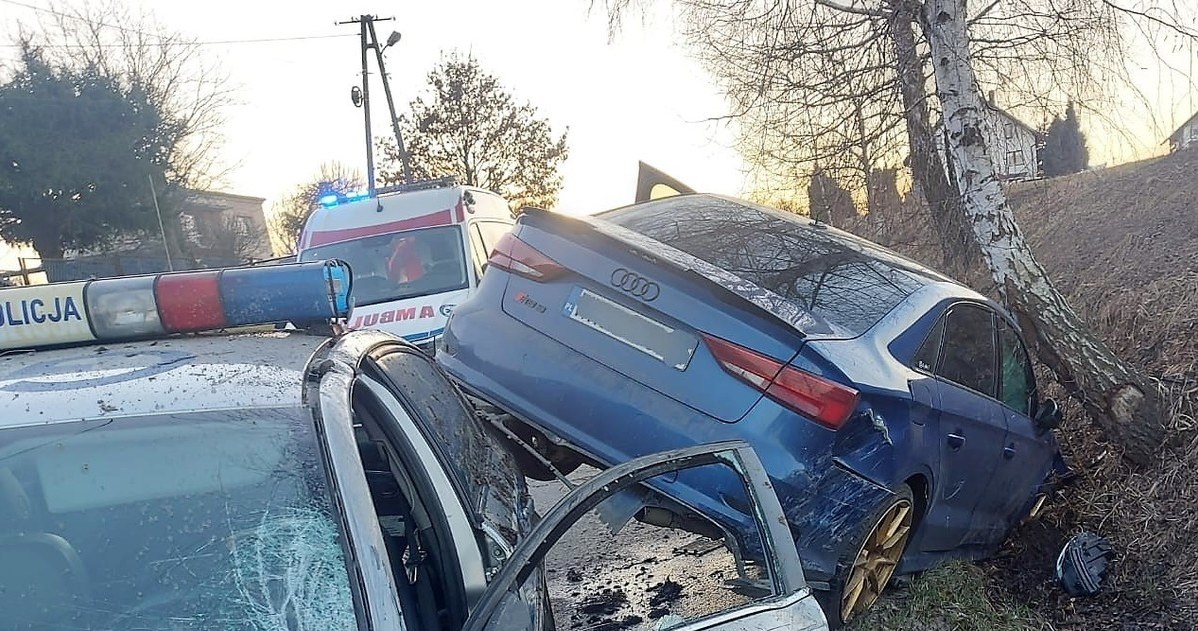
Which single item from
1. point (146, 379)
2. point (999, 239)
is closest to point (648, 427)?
point (146, 379)

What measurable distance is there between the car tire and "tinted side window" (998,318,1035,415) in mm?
1087

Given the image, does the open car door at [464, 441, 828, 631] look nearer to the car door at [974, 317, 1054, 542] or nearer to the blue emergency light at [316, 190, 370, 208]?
the car door at [974, 317, 1054, 542]

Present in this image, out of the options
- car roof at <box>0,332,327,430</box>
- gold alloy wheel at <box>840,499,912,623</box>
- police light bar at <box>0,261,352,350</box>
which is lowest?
gold alloy wheel at <box>840,499,912,623</box>

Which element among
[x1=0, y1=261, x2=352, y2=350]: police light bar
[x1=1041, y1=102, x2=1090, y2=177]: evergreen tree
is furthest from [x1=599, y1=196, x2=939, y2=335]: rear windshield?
[x1=1041, y1=102, x2=1090, y2=177]: evergreen tree

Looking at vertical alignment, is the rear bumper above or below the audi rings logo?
below

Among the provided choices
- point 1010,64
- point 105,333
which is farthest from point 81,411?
point 1010,64

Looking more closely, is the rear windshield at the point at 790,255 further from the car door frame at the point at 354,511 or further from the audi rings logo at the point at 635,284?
the car door frame at the point at 354,511

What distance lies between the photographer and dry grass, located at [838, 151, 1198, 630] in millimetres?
4031

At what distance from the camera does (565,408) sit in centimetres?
351

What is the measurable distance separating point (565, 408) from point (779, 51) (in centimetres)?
464

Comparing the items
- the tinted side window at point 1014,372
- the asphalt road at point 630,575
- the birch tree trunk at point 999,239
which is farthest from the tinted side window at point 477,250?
the tinted side window at point 1014,372

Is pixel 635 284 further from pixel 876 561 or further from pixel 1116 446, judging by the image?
pixel 1116 446

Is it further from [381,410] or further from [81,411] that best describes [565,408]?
[81,411]

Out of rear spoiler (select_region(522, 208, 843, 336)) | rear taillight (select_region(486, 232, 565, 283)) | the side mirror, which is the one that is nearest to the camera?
rear spoiler (select_region(522, 208, 843, 336))
